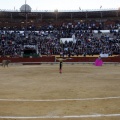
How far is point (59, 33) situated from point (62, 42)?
4.89m

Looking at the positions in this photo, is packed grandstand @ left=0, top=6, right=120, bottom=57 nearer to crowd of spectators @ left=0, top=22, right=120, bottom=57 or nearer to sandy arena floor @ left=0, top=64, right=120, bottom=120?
crowd of spectators @ left=0, top=22, right=120, bottom=57

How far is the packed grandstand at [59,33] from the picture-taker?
47.7 m

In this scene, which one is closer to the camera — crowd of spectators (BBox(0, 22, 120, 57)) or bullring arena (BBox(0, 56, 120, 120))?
bullring arena (BBox(0, 56, 120, 120))

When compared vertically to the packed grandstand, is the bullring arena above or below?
below

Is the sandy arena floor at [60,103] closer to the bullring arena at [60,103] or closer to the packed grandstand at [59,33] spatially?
the bullring arena at [60,103]

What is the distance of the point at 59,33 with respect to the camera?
5459cm

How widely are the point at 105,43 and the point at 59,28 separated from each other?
11215mm

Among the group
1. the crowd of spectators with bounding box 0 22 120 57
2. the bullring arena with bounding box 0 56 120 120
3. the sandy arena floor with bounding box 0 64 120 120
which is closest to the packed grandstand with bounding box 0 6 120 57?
the crowd of spectators with bounding box 0 22 120 57

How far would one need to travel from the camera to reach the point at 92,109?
10.8 metres

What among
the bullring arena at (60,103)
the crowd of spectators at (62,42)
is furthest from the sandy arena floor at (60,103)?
the crowd of spectators at (62,42)

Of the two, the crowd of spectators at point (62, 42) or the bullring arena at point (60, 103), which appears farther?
the crowd of spectators at point (62, 42)

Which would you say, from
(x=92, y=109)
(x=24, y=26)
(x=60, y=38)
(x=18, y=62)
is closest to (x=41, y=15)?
(x=24, y=26)

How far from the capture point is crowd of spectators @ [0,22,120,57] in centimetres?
4756

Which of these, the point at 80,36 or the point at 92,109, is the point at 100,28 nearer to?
the point at 80,36
